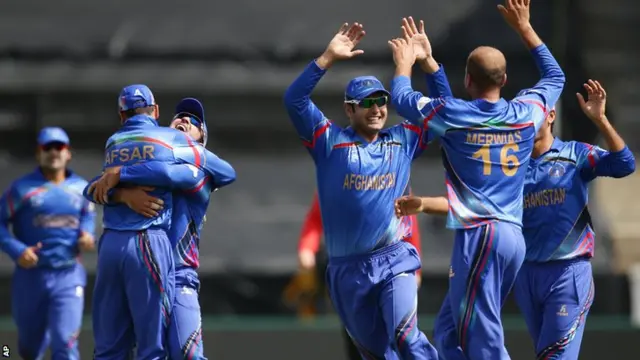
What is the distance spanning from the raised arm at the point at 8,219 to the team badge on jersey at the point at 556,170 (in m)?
4.41

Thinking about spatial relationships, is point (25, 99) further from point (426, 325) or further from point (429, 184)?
point (426, 325)

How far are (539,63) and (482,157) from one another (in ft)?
2.63

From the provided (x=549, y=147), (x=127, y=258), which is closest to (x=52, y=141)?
(x=127, y=258)

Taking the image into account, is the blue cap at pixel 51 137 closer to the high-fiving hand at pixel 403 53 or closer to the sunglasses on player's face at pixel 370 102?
the sunglasses on player's face at pixel 370 102

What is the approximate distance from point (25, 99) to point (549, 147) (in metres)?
10.2

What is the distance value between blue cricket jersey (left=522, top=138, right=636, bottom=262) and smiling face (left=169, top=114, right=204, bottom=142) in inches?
83.0

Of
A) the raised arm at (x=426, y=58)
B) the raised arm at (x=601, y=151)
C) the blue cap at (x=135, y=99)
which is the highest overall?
the raised arm at (x=426, y=58)

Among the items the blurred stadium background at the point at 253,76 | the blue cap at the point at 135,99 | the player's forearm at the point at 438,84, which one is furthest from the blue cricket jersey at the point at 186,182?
the blurred stadium background at the point at 253,76

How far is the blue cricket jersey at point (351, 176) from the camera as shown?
784 centimetres

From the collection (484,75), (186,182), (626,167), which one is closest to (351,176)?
(186,182)

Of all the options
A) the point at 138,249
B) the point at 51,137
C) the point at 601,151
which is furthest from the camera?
the point at 51,137

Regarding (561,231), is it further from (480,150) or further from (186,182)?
(186,182)

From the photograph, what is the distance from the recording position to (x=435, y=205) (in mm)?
7680

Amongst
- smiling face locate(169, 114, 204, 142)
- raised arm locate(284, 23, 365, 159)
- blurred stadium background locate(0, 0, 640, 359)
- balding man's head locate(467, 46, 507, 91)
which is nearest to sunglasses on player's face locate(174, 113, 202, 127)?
smiling face locate(169, 114, 204, 142)
